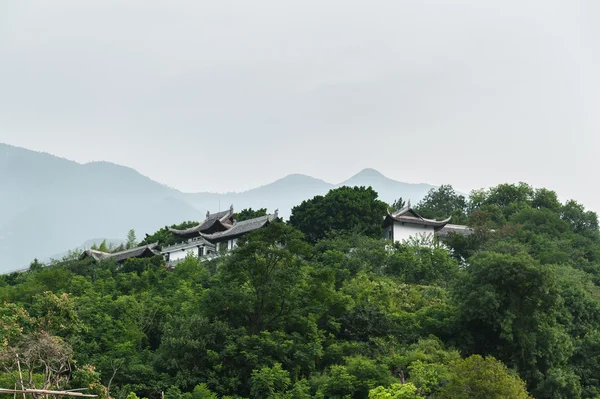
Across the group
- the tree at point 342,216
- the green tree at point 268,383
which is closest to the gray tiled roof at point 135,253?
the tree at point 342,216

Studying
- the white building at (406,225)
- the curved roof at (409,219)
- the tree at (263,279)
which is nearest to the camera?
the tree at (263,279)

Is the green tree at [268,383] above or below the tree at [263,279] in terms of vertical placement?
below

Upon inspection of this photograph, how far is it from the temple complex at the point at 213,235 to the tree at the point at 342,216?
2.23m

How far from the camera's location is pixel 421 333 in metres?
24.4

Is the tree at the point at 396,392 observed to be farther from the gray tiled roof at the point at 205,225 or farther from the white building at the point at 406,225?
the gray tiled roof at the point at 205,225

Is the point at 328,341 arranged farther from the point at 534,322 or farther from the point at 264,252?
the point at 534,322

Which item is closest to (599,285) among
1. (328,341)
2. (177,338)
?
(328,341)

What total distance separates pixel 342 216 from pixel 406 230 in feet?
12.1

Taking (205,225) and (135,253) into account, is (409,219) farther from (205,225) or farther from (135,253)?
(135,253)

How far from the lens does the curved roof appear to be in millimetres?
37500

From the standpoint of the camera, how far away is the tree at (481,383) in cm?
1809

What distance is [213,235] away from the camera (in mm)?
40219

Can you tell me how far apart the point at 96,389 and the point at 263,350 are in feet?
18.6

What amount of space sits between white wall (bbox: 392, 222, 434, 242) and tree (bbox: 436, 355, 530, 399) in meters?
18.9
